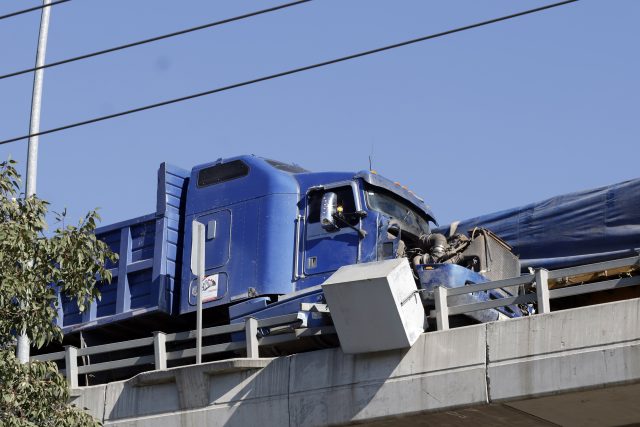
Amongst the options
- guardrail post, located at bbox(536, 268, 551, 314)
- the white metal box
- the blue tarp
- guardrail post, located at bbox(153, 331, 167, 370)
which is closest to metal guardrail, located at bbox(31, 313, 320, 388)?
guardrail post, located at bbox(153, 331, 167, 370)

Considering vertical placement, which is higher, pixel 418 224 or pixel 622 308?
pixel 418 224

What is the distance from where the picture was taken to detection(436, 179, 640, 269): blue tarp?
64.1 ft

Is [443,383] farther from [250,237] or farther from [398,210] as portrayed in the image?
[250,237]

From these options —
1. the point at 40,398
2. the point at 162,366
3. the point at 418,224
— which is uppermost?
the point at 418,224

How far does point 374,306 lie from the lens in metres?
15.8

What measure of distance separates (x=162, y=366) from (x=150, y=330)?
270 centimetres

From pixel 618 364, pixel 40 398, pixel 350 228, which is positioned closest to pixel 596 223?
pixel 350 228

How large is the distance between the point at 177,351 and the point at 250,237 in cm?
207

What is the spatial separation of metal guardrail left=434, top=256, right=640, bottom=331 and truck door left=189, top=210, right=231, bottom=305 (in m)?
4.03

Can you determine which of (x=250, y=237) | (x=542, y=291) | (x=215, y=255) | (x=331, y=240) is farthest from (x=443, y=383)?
(x=215, y=255)

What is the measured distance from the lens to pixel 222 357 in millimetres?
19328

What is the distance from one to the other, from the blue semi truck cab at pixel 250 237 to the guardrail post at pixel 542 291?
6.96 feet

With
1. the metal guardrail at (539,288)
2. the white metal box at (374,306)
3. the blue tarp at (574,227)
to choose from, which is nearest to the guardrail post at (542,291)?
the metal guardrail at (539,288)

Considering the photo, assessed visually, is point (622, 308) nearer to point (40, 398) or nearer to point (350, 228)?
point (350, 228)
